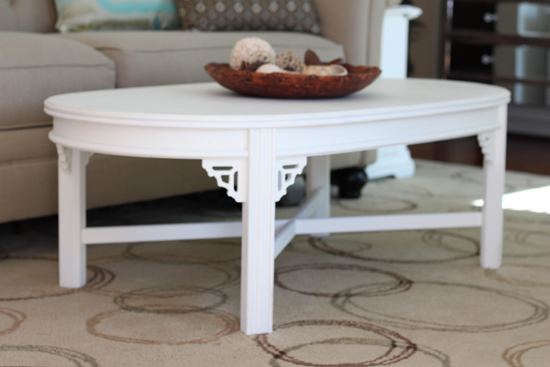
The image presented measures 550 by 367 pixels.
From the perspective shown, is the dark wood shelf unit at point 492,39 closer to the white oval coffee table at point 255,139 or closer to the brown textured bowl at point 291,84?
the white oval coffee table at point 255,139

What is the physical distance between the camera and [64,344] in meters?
1.11

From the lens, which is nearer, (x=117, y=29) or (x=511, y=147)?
(x=117, y=29)

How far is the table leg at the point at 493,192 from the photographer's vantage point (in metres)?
1.50

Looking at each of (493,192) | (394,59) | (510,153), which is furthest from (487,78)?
(493,192)

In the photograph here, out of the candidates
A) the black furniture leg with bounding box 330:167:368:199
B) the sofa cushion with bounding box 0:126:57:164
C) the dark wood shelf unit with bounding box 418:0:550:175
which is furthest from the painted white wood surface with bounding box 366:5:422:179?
the sofa cushion with bounding box 0:126:57:164

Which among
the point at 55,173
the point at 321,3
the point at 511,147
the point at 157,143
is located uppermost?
the point at 321,3

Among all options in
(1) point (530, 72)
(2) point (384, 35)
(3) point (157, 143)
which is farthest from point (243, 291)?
(1) point (530, 72)

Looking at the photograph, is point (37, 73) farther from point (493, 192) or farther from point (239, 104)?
point (493, 192)

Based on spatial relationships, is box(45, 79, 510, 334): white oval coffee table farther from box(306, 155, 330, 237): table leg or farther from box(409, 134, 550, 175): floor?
box(409, 134, 550, 175): floor

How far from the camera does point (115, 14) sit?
7.20 ft

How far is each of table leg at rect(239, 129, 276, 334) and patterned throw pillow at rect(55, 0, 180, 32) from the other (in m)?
1.24

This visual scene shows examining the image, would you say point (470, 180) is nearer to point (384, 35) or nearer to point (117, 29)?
point (384, 35)

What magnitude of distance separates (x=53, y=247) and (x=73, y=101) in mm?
549

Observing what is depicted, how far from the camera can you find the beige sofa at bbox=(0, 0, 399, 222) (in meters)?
1.50
